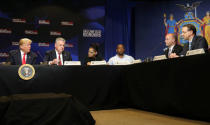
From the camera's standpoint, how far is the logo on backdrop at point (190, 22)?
16.1 feet

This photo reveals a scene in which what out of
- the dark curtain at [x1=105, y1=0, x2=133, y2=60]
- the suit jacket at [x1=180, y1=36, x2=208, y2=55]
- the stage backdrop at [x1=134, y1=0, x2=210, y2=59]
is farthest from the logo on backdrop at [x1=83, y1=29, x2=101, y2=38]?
the suit jacket at [x1=180, y1=36, x2=208, y2=55]

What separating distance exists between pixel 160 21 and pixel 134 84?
308 cm

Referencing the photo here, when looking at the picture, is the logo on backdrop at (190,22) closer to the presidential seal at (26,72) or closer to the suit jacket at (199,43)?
the suit jacket at (199,43)

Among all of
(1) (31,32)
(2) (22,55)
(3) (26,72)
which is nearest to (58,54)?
(2) (22,55)

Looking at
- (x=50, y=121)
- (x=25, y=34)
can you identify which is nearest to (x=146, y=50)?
(x=25, y=34)

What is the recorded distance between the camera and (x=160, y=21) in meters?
5.73

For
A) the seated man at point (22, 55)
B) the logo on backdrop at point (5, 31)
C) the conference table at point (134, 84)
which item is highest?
the logo on backdrop at point (5, 31)

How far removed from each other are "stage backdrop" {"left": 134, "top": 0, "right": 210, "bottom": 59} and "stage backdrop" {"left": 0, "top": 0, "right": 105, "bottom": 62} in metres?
1.06

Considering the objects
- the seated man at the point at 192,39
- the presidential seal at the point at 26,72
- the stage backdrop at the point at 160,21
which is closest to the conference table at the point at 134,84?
the presidential seal at the point at 26,72

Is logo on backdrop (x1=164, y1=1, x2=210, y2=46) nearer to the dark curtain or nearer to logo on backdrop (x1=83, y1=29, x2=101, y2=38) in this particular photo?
the dark curtain

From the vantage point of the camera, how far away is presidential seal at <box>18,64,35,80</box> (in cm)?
283

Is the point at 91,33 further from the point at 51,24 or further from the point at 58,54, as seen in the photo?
the point at 58,54

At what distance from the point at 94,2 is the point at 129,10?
41.3 inches

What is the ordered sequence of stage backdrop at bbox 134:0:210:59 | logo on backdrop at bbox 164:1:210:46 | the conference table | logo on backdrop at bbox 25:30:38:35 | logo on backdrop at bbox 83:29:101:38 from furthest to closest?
logo on backdrop at bbox 83:29:101:38 < logo on backdrop at bbox 25:30:38:35 < stage backdrop at bbox 134:0:210:59 < logo on backdrop at bbox 164:1:210:46 < the conference table
